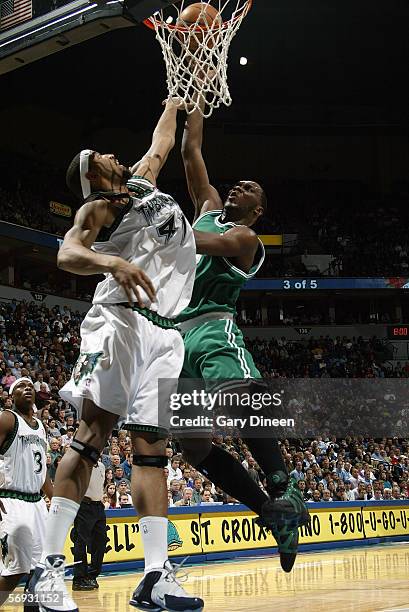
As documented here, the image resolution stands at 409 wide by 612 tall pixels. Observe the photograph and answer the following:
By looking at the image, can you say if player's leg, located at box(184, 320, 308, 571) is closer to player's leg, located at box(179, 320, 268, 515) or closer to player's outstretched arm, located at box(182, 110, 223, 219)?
player's leg, located at box(179, 320, 268, 515)

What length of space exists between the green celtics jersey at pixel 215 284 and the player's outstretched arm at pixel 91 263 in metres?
1.12

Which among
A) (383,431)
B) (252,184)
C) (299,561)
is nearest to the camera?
(252,184)

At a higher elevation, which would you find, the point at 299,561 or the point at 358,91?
the point at 358,91

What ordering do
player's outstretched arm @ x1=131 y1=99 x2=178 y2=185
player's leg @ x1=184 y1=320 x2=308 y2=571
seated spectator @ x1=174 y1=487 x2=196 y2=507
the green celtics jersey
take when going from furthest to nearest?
seated spectator @ x1=174 y1=487 x2=196 y2=507 < the green celtics jersey < player's outstretched arm @ x1=131 y1=99 x2=178 y2=185 < player's leg @ x1=184 y1=320 x2=308 y2=571

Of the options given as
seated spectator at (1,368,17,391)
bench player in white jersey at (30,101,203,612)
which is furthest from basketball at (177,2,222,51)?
seated spectator at (1,368,17,391)

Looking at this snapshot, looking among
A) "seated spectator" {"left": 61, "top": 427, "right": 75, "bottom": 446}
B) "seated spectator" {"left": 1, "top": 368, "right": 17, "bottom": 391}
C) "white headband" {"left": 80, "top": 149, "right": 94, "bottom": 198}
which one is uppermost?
"seated spectator" {"left": 1, "top": 368, "right": 17, "bottom": 391}

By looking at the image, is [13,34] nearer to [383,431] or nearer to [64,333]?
[64,333]

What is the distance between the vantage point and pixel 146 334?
12.1 ft

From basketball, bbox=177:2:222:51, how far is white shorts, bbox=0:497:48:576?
11.7 feet

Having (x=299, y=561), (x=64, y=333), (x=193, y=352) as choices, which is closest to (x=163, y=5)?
(x=193, y=352)

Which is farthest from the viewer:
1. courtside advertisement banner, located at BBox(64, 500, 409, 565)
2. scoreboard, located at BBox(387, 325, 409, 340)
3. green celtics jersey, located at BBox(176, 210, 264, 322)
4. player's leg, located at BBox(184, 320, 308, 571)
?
scoreboard, located at BBox(387, 325, 409, 340)

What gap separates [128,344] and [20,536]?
108 inches

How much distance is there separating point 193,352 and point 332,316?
76.5ft

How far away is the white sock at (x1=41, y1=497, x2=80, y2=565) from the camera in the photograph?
10.9 feet
